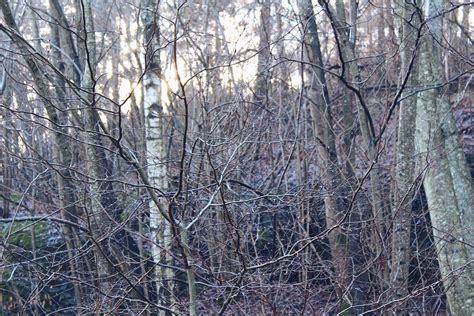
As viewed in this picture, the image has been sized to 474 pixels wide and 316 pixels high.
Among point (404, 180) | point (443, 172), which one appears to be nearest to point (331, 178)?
point (404, 180)

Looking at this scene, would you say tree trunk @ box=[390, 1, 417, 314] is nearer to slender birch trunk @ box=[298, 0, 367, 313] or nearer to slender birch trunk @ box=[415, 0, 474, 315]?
slender birch trunk @ box=[415, 0, 474, 315]

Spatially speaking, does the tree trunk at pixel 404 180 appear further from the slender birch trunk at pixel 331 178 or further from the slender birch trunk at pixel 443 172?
the slender birch trunk at pixel 331 178

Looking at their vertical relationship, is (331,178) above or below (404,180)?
above

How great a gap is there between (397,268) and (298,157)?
2.50 m

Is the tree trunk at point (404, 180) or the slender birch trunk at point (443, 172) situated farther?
the slender birch trunk at point (443, 172)

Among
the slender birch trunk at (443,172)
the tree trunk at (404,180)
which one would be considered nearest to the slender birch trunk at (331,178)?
the tree trunk at (404,180)

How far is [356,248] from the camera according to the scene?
7086 millimetres

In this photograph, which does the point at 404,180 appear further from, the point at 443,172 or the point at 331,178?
the point at 331,178

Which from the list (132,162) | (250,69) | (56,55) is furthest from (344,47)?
(132,162)

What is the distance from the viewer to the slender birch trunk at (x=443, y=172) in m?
6.31

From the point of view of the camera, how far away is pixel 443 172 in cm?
675

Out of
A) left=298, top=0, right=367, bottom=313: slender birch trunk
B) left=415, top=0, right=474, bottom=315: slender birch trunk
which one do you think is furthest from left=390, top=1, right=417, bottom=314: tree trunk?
left=298, top=0, right=367, bottom=313: slender birch trunk

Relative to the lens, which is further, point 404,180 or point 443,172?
point 404,180

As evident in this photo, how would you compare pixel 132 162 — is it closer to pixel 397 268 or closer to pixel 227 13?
pixel 397 268
